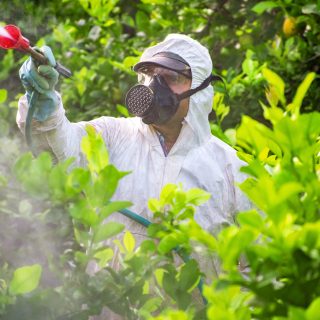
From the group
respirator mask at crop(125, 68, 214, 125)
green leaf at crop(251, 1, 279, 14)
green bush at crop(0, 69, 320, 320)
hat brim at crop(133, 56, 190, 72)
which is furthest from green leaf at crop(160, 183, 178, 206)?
green leaf at crop(251, 1, 279, 14)

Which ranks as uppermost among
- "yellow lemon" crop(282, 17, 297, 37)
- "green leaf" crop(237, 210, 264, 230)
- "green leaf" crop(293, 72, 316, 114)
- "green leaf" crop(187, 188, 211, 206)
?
"green leaf" crop(293, 72, 316, 114)

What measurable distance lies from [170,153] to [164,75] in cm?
27

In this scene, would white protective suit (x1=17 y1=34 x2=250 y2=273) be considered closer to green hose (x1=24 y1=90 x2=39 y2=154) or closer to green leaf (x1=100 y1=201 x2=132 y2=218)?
green hose (x1=24 y1=90 x2=39 y2=154)

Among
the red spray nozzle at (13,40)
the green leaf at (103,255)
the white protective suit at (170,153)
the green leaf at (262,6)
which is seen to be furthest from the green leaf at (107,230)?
the green leaf at (262,6)

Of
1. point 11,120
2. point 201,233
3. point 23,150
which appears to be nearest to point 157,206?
point 201,233

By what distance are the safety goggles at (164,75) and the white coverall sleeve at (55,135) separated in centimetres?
37

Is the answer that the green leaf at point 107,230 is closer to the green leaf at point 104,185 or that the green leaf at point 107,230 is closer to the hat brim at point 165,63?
the green leaf at point 104,185

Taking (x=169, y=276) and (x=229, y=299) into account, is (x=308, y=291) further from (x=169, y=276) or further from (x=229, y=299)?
(x=169, y=276)

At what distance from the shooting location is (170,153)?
341 centimetres

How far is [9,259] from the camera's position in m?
2.49

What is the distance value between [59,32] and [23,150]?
2.59 meters

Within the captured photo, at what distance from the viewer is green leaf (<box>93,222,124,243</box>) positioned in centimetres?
194

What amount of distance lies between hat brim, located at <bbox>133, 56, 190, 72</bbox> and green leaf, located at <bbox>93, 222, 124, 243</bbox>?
5.02 feet

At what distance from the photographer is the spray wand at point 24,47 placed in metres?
2.95
